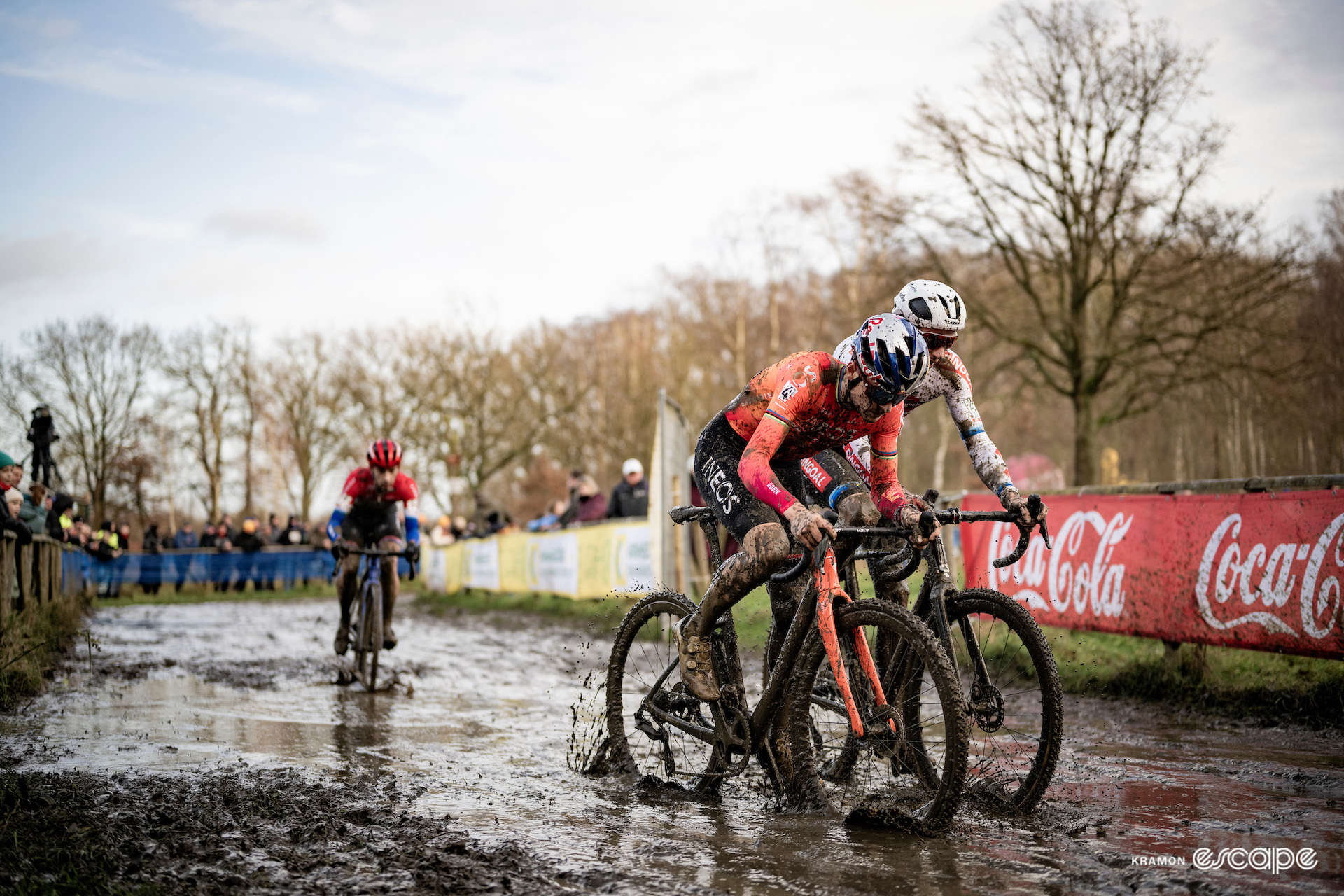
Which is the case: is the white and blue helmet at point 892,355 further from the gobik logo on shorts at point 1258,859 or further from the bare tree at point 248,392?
the bare tree at point 248,392

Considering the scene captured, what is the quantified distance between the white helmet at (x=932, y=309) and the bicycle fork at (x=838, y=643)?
1.32 m

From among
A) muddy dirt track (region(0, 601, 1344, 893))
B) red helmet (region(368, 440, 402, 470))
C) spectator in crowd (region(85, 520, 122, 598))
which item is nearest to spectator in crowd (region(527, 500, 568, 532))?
spectator in crowd (region(85, 520, 122, 598))

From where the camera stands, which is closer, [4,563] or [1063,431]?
[4,563]

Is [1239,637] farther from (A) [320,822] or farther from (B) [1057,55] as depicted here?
(B) [1057,55]

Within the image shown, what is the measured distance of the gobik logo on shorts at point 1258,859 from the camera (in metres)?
3.57

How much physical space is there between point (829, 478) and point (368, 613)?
5708 millimetres

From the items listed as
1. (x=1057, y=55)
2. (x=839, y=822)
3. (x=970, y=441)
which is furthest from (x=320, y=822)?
(x=1057, y=55)

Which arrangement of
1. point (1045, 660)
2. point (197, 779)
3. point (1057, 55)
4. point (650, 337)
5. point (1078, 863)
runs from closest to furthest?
point (1078, 863)
point (1045, 660)
point (197, 779)
point (1057, 55)
point (650, 337)

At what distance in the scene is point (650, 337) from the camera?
4109cm

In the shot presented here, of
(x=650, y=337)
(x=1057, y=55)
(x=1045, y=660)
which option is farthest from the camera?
(x=650, y=337)

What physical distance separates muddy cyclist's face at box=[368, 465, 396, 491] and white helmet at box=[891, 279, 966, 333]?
18.7 feet

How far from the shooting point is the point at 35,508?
12.8m

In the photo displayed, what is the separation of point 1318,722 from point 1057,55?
2086cm

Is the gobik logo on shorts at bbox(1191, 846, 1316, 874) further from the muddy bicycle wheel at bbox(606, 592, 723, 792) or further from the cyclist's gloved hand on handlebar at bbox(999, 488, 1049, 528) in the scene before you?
the muddy bicycle wheel at bbox(606, 592, 723, 792)
